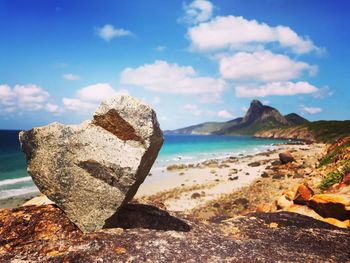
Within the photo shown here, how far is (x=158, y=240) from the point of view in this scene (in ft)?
32.8

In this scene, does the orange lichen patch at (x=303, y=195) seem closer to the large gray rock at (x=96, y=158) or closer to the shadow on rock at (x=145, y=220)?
the shadow on rock at (x=145, y=220)

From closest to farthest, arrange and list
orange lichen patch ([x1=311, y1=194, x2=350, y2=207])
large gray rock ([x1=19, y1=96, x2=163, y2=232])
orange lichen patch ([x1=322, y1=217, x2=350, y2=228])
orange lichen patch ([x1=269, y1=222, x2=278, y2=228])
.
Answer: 1. large gray rock ([x1=19, y1=96, x2=163, y2=232])
2. orange lichen patch ([x1=269, y1=222, x2=278, y2=228])
3. orange lichen patch ([x1=322, y1=217, x2=350, y2=228])
4. orange lichen patch ([x1=311, y1=194, x2=350, y2=207])

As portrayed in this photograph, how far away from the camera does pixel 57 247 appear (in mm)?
9180

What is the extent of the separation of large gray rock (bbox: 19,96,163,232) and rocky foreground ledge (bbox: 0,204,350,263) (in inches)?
31.7

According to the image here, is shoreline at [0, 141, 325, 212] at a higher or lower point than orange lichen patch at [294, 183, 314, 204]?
lower

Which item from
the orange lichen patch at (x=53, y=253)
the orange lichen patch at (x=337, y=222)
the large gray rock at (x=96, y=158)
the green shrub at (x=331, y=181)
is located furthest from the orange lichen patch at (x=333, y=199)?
the orange lichen patch at (x=53, y=253)

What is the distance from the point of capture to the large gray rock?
10.3 m

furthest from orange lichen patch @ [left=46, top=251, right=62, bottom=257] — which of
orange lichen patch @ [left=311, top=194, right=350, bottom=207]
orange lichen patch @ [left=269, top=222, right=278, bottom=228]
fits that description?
orange lichen patch @ [left=311, top=194, right=350, bottom=207]

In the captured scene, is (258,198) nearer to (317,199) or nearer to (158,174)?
(317,199)

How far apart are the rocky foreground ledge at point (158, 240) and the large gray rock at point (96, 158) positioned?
81cm

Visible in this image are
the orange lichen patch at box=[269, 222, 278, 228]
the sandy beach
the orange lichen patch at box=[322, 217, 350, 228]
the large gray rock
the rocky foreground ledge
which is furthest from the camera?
the sandy beach

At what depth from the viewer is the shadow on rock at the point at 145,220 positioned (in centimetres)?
1147

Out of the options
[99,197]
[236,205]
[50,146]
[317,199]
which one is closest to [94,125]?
[50,146]

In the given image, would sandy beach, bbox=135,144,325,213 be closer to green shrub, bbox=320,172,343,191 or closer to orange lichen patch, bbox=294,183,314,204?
green shrub, bbox=320,172,343,191
